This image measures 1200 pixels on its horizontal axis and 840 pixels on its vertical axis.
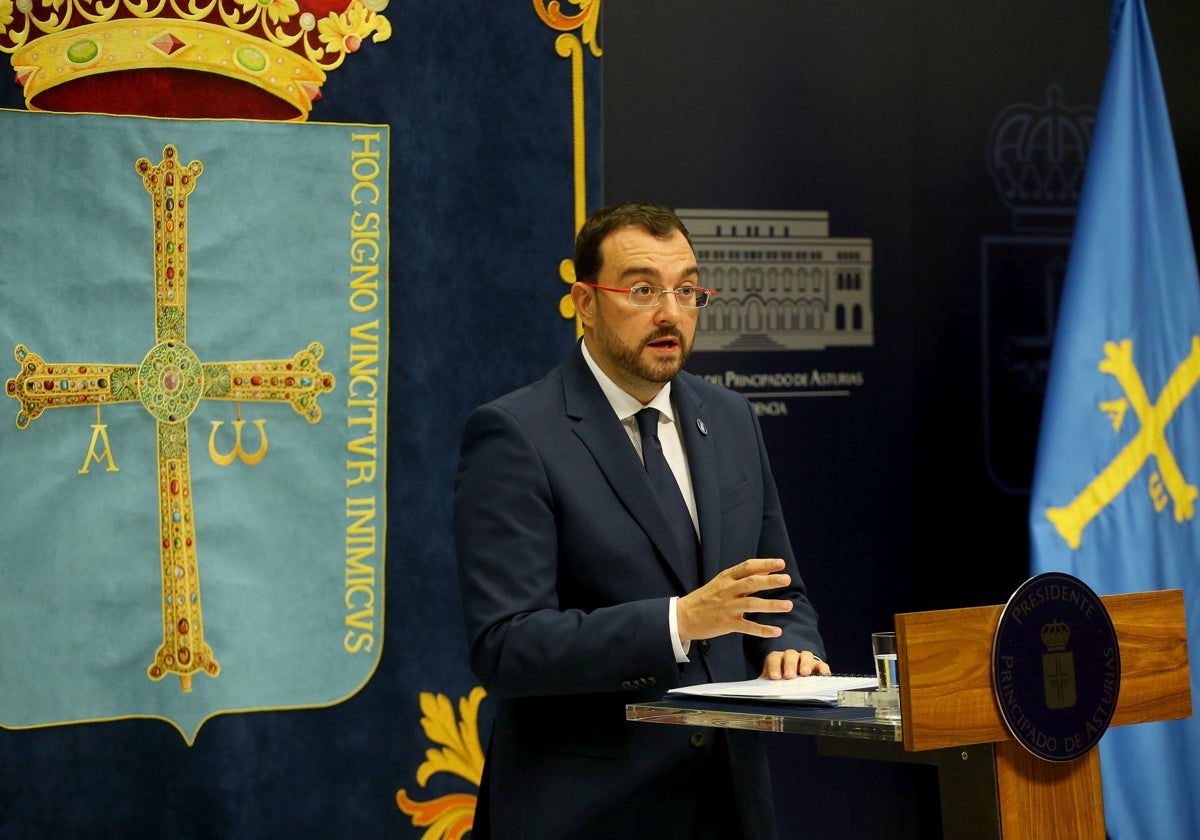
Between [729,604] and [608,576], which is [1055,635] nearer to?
[729,604]

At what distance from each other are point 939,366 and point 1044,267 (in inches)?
19.6

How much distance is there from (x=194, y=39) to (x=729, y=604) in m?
2.18

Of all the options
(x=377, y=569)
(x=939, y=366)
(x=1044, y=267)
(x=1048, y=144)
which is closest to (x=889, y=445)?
(x=939, y=366)

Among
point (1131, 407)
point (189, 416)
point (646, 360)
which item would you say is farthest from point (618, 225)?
point (1131, 407)

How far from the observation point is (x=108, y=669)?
3416 millimetres

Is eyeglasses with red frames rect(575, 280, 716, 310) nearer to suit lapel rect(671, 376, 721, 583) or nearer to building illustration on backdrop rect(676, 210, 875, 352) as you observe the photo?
suit lapel rect(671, 376, 721, 583)

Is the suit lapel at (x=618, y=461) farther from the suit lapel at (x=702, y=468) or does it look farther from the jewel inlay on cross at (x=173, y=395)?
the jewel inlay on cross at (x=173, y=395)

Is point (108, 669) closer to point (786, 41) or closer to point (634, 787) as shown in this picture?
point (634, 787)

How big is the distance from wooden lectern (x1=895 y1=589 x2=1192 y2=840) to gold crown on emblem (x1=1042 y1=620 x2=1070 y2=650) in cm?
10

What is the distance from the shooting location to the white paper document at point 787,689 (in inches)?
79.0

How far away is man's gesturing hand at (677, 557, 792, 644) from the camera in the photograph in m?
1.95

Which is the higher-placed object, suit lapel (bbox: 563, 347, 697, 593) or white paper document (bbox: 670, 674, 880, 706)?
suit lapel (bbox: 563, 347, 697, 593)

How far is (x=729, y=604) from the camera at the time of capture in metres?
2.00

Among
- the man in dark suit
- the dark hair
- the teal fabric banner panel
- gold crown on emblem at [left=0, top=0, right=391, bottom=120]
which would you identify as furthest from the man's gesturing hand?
gold crown on emblem at [left=0, top=0, right=391, bottom=120]
